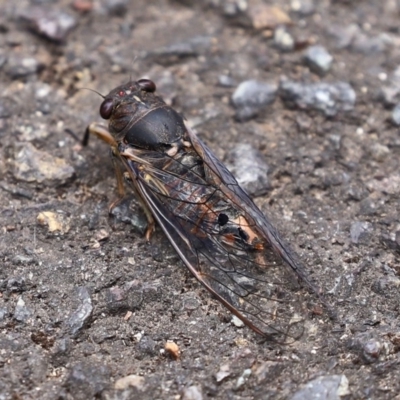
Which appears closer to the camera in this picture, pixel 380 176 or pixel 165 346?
pixel 165 346

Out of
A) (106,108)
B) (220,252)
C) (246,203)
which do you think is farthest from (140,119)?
(220,252)

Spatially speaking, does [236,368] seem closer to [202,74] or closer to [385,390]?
[385,390]

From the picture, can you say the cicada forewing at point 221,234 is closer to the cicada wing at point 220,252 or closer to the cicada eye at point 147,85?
the cicada wing at point 220,252

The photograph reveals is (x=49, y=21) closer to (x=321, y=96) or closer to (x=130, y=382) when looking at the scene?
(x=321, y=96)

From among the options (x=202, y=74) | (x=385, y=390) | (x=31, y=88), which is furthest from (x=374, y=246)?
(x=31, y=88)

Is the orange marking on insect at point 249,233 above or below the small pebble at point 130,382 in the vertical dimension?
above

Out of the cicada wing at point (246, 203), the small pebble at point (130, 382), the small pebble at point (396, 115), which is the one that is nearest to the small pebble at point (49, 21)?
the cicada wing at point (246, 203)

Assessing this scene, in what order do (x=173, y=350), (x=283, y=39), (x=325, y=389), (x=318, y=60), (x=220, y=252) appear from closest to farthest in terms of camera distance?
(x=325, y=389), (x=173, y=350), (x=220, y=252), (x=318, y=60), (x=283, y=39)

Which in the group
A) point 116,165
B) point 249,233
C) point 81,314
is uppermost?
point 249,233
